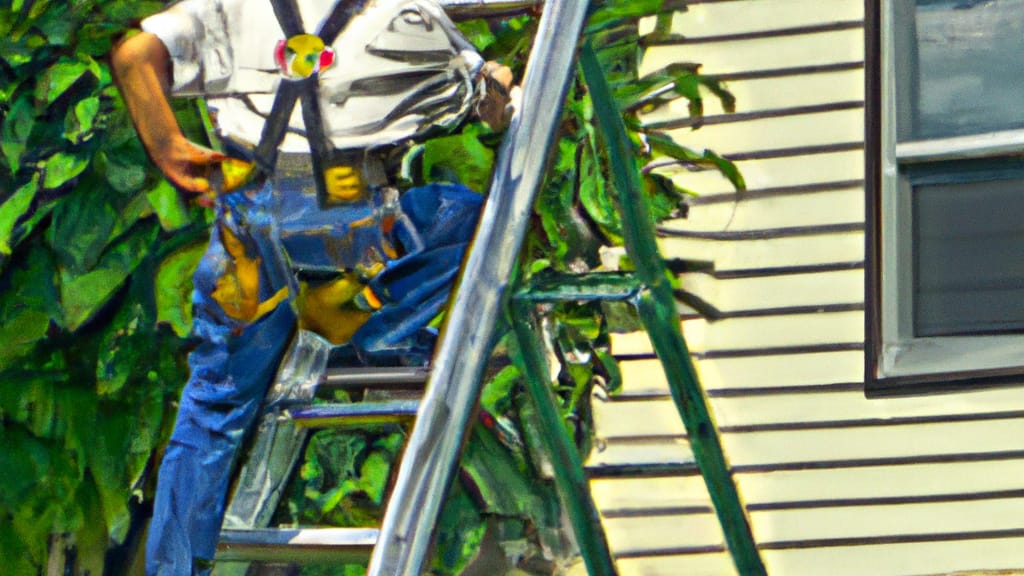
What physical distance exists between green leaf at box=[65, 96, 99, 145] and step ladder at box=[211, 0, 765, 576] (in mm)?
1262

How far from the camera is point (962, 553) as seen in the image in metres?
2.97

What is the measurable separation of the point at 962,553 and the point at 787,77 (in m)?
1.11

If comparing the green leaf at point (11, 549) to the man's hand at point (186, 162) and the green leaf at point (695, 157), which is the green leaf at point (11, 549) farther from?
the green leaf at point (695, 157)

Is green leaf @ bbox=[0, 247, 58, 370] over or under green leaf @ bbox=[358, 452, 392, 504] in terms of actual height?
over

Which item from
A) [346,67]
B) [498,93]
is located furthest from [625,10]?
[346,67]

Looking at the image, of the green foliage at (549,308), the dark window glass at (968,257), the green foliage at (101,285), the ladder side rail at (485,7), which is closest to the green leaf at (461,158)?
the green foliage at (549,308)

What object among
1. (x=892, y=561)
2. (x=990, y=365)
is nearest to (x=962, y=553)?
(x=892, y=561)

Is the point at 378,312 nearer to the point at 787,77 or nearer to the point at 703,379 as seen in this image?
the point at 703,379

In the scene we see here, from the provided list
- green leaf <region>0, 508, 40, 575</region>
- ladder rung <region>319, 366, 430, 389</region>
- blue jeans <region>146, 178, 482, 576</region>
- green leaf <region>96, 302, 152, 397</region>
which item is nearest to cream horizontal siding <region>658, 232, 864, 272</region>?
blue jeans <region>146, 178, 482, 576</region>

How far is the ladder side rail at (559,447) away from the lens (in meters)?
1.90

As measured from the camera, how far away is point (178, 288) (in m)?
3.27

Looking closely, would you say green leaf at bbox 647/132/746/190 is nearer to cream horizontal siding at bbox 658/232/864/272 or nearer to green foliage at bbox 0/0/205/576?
cream horizontal siding at bbox 658/232/864/272

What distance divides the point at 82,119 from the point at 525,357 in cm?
179

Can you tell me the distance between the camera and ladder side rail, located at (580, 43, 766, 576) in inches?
79.0
